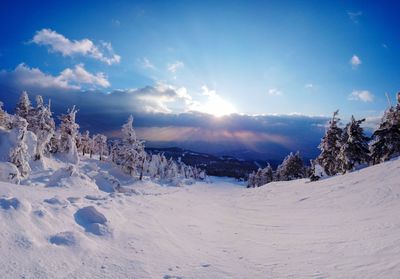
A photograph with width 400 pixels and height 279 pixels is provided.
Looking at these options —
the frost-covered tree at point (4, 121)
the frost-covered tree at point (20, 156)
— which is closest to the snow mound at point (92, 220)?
the frost-covered tree at point (20, 156)

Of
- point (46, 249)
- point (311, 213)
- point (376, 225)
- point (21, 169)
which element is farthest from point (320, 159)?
point (46, 249)

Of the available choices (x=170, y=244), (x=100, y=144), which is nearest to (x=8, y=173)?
(x=170, y=244)

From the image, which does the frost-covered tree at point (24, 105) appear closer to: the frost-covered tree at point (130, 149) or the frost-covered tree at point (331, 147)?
the frost-covered tree at point (130, 149)

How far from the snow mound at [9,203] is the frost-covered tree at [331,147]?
156 ft

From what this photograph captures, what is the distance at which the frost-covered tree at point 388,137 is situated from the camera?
38.2 meters

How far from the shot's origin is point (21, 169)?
32312mm

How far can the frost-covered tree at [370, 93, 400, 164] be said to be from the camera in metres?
38.2

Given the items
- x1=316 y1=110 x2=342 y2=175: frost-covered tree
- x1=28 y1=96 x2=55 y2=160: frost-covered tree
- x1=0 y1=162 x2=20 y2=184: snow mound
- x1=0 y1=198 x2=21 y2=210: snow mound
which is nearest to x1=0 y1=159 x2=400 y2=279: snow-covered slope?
x1=0 y1=198 x2=21 y2=210: snow mound

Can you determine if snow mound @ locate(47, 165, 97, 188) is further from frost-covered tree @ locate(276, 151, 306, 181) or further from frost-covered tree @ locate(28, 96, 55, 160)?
frost-covered tree @ locate(276, 151, 306, 181)

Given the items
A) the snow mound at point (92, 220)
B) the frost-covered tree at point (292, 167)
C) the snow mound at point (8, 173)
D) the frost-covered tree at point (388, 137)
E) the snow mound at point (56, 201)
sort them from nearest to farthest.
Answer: the snow mound at point (92, 220) → the snow mound at point (56, 201) → the snow mound at point (8, 173) → the frost-covered tree at point (388, 137) → the frost-covered tree at point (292, 167)

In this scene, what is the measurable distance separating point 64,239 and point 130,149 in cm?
5102

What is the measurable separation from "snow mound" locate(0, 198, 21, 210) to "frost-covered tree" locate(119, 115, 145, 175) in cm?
4955

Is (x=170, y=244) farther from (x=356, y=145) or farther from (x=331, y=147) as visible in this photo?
(x=331, y=147)

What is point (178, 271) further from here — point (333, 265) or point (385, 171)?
point (385, 171)
